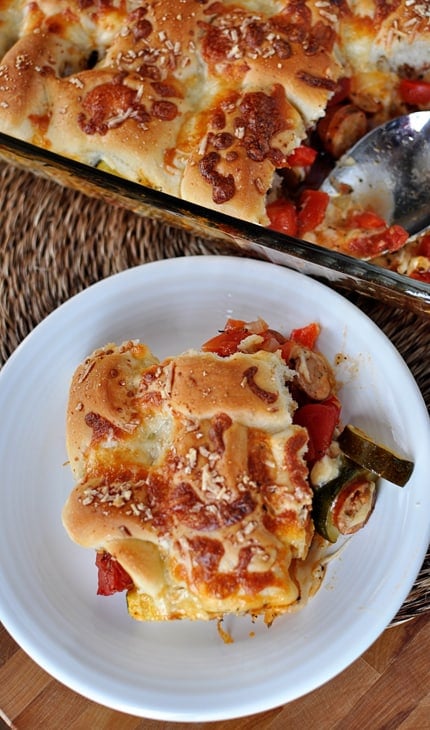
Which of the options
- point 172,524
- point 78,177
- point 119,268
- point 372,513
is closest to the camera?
point 172,524

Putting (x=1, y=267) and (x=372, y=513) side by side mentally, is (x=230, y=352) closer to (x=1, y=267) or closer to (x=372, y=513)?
(x=372, y=513)

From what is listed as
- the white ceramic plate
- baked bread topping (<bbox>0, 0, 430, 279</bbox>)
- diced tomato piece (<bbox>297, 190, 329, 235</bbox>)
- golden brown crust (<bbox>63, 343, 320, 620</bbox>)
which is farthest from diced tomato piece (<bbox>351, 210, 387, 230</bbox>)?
golden brown crust (<bbox>63, 343, 320, 620</bbox>)

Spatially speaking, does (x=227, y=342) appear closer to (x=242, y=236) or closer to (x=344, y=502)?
(x=242, y=236)

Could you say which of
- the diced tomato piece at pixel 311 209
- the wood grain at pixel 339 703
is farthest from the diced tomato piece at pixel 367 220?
the wood grain at pixel 339 703

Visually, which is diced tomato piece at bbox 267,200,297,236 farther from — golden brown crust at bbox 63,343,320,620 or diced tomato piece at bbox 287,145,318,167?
golden brown crust at bbox 63,343,320,620

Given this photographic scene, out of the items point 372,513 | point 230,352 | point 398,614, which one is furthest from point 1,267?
point 398,614

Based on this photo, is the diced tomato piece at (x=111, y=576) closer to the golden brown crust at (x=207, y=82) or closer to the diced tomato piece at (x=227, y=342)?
the diced tomato piece at (x=227, y=342)
